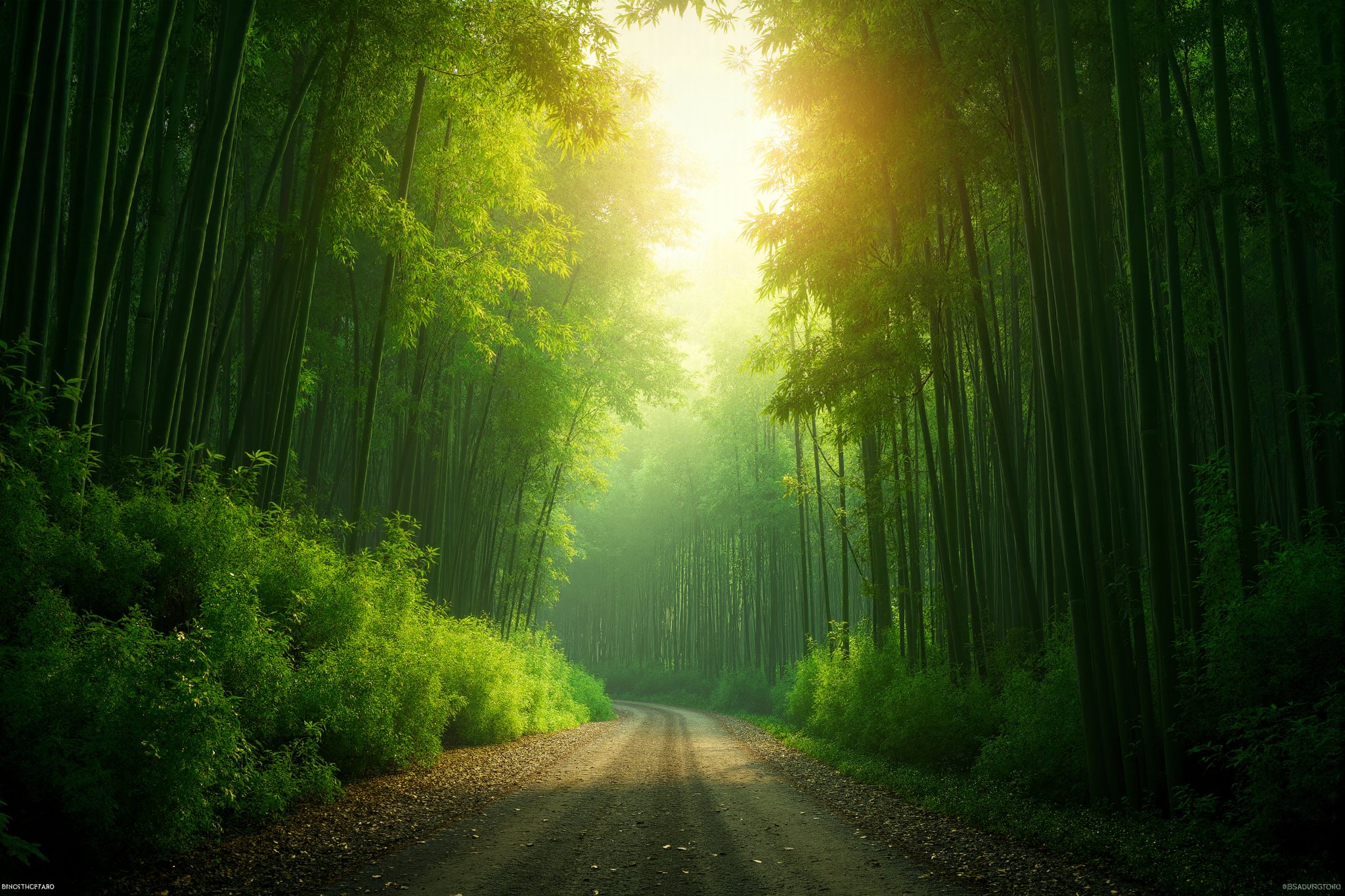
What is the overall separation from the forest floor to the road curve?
0.01m

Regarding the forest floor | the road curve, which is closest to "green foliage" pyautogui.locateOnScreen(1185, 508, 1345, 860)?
the forest floor

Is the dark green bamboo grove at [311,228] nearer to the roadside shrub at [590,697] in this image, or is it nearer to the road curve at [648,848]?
the road curve at [648,848]

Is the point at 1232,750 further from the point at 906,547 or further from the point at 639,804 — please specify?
the point at 906,547

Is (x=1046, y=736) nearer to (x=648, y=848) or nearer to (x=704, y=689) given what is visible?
(x=648, y=848)

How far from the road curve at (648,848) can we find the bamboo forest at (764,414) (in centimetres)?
5

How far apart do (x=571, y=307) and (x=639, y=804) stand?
819 centimetres

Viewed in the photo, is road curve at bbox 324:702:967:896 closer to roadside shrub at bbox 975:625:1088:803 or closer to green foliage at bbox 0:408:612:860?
green foliage at bbox 0:408:612:860

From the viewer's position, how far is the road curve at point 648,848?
2955 mm

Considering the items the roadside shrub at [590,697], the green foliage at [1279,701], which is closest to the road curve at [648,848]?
the green foliage at [1279,701]

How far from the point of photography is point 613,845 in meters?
3.65

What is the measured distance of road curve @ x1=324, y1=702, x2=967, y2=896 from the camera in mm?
2955

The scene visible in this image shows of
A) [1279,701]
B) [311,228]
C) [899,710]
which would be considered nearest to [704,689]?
[899,710]

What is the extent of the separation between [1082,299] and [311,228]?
546 cm

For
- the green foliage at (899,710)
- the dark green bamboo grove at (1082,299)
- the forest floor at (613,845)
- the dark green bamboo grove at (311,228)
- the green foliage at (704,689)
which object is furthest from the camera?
the green foliage at (704,689)
